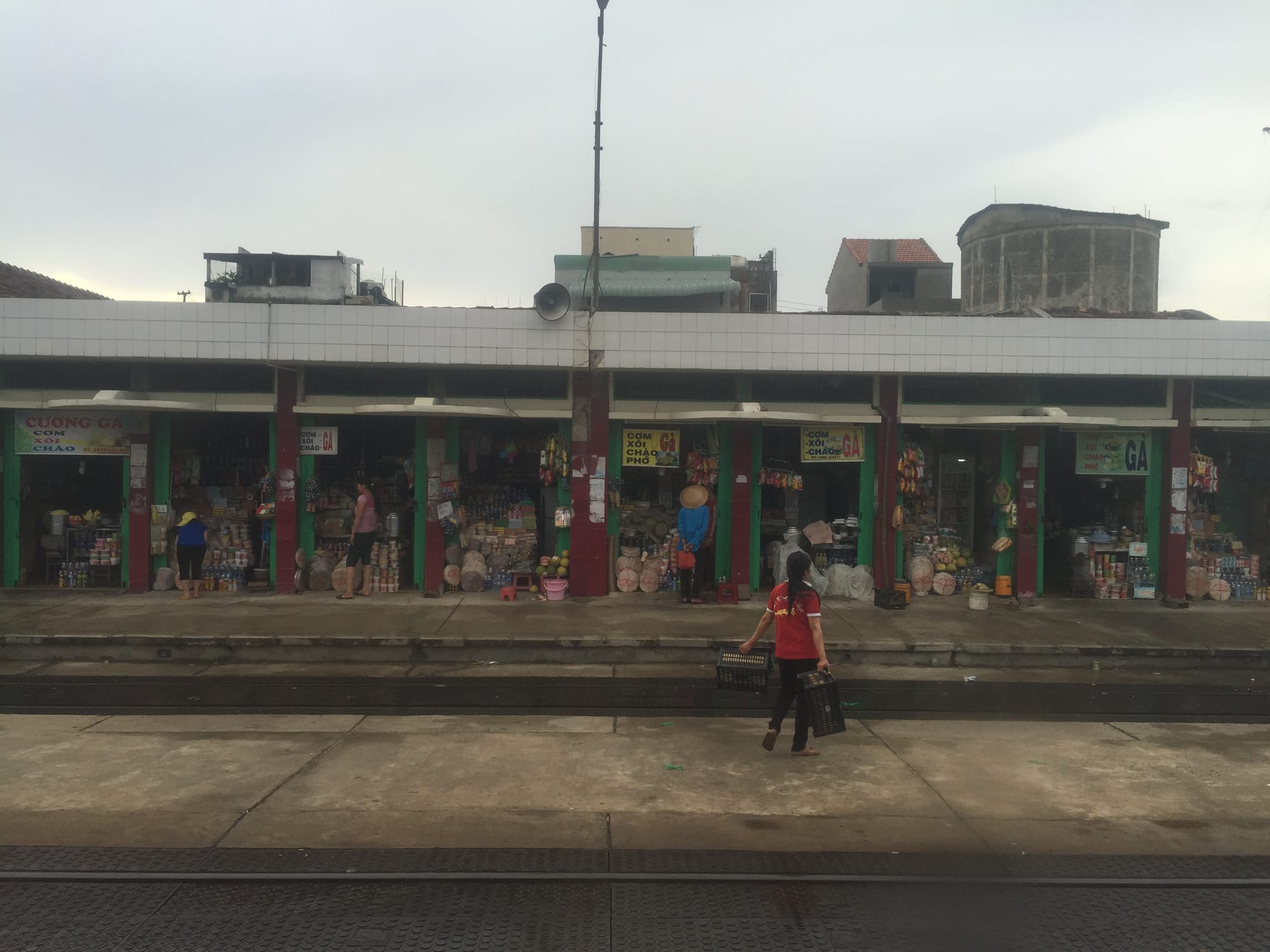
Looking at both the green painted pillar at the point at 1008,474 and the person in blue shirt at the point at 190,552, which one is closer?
the person in blue shirt at the point at 190,552

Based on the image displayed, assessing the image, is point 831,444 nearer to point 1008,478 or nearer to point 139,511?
point 1008,478

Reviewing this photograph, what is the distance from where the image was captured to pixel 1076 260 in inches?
1286

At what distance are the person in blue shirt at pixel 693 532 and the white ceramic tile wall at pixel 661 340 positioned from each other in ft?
6.36

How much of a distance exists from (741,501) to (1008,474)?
14.0 ft

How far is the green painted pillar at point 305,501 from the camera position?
13.6 meters

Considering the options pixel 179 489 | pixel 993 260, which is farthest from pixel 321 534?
pixel 993 260

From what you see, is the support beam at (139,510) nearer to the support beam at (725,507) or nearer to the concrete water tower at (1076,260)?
the support beam at (725,507)

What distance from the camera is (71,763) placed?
6.66 metres

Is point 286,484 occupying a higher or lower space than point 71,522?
higher

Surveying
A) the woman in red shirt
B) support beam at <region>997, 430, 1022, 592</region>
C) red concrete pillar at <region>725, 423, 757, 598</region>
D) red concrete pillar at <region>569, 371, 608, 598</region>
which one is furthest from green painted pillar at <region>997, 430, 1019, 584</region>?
the woman in red shirt

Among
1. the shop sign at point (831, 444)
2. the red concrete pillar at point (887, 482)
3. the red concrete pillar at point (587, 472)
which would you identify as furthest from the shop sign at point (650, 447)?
the red concrete pillar at point (887, 482)

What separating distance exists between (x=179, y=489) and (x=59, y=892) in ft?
34.0

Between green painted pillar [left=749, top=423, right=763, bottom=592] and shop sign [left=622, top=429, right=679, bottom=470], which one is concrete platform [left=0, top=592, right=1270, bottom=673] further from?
shop sign [left=622, top=429, right=679, bottom=470]

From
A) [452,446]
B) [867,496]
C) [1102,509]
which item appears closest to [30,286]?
[452,446]
